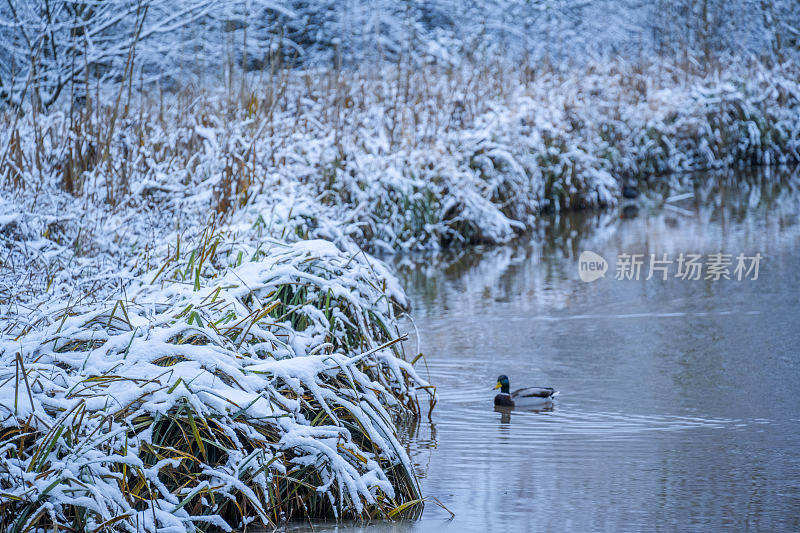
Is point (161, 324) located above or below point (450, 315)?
above

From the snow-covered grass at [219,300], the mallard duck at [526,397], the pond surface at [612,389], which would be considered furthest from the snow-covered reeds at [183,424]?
the mallard duck at [526,397]

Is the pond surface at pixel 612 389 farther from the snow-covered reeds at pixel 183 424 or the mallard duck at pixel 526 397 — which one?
the snow-covered reeds at pixel 183 424

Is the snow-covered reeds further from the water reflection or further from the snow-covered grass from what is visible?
the water reflection

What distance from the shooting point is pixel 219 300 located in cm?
450

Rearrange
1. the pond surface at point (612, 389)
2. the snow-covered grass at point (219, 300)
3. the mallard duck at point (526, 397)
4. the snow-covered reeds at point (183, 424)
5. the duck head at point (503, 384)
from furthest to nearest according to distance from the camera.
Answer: the duck head at point (503, 384)
the mallard duck at point (526, 397)
the pond surface at point (612, 389)
the snow-covered grass at point (219, 300)
the snow-covered reeds at point (183, 424)

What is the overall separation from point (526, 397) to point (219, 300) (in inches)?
76.3

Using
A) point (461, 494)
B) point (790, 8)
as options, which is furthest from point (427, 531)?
point (790, 8)

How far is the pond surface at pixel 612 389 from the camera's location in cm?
428

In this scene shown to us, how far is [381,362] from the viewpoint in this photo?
5.46m

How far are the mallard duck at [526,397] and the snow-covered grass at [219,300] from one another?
1.45 feet

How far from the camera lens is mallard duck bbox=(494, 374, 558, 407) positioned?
5.68m

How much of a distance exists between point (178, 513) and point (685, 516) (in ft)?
6.31

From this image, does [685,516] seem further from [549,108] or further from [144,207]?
[549,108]

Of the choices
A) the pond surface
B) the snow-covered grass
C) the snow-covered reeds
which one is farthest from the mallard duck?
the snow-covered reeds
